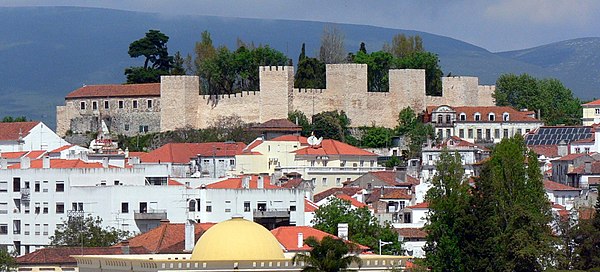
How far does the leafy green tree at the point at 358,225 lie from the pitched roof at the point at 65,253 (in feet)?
26.6

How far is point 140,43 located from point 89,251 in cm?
5957

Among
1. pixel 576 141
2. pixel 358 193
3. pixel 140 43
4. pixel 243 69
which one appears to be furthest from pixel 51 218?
pixel 140 43

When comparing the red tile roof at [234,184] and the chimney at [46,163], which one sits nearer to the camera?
the red tile roof at [234,184]

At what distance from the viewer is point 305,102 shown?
98.8 meters

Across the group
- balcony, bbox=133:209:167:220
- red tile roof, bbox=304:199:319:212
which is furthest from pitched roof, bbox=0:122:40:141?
balcony, bbox=133:209:167:220

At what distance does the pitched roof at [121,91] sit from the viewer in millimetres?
101312

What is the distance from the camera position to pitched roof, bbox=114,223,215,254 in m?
49.7

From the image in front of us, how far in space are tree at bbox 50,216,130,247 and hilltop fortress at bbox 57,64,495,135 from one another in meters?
35.0

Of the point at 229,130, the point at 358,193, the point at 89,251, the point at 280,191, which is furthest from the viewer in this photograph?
the point at 229,130

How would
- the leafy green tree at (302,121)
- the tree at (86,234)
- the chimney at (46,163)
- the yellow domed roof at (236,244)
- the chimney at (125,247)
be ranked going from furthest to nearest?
the leafy green tree at (302,121), the chimney at (46,163), the tree at (86,234), the chimney at (125,247), the yellow domed roof at (236,244)

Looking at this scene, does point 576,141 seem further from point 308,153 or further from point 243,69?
point 243,69

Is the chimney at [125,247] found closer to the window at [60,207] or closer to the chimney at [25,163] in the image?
the window at [60,207]

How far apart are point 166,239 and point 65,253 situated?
103 inches

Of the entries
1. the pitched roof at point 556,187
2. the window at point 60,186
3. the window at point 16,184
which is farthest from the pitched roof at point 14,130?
the pitched roof at point 556,187
